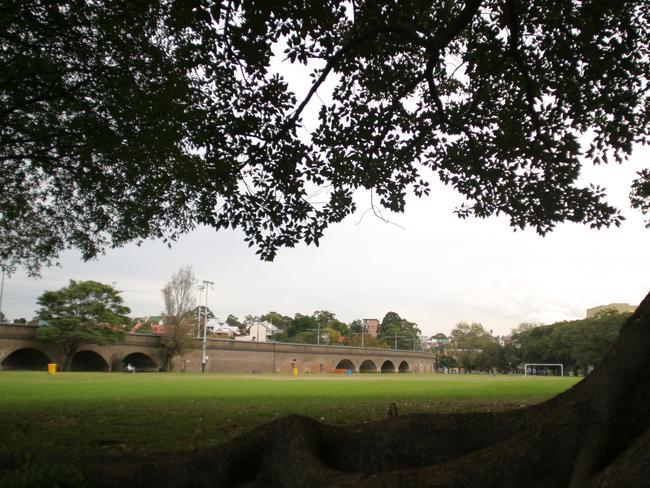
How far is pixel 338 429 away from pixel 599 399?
194 cm

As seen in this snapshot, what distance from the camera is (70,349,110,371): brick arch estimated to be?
5369 centimetres

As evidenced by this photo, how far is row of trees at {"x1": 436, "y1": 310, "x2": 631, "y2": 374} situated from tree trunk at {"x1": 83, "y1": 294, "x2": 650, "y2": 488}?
193 ft

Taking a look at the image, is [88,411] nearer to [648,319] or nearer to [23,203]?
[23,203]

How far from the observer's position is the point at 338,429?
4.07m

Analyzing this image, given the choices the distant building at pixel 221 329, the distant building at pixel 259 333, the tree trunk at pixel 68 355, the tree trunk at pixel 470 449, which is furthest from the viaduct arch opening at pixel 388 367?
the tree trunk at pixel 470 449

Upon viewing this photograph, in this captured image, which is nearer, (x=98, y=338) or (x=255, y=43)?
(x=255, y=43)

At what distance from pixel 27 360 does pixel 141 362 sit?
13254mm

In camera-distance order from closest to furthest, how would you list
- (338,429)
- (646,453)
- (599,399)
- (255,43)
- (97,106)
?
(646,453), (599,399), (338,429), (255,43), (97,106)

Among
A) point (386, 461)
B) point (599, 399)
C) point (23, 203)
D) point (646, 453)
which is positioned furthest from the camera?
point (23, 203)

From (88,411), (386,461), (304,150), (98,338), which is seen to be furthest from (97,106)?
(98,338)

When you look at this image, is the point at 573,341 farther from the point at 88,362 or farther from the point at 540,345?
the point at 88,362

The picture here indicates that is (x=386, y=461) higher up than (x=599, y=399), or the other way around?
(x=599, y=399)

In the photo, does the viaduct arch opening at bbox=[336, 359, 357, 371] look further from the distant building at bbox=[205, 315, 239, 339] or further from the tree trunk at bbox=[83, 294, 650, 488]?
the tree trunk at bbox=[83, 294, 650, 488]

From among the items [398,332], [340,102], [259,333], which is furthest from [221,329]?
[340,102]
